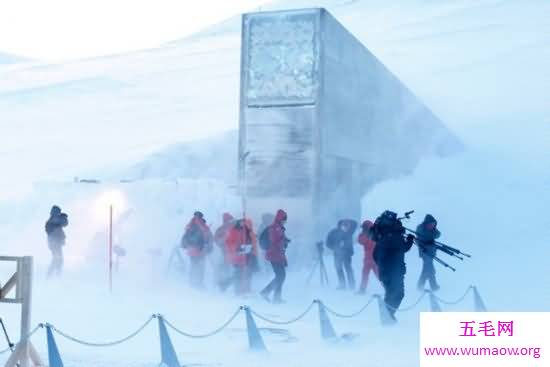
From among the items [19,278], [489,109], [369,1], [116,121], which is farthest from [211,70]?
[19,278]

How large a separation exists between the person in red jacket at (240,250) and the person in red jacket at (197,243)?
59cm

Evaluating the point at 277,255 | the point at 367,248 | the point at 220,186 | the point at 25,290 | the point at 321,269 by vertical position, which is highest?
the point at 220,186

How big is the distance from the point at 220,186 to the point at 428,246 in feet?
→ 20.6

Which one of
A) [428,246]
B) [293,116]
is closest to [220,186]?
[293,116]

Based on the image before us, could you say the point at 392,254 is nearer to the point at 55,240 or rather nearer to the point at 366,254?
the point at 366,254

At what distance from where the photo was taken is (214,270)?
591 inches

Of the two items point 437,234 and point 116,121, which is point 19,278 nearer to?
point 437,234

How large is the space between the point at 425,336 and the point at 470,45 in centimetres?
6556

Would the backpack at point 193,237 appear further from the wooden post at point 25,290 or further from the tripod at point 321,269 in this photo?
the wooden post at point 25,290

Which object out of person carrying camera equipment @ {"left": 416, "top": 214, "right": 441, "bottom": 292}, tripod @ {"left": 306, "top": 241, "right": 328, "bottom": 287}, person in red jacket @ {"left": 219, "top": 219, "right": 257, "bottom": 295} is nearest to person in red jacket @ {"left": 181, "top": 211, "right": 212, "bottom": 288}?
person in red jacket @ {"left": 219, "top": 219, "right": 257, "bottom": 295}

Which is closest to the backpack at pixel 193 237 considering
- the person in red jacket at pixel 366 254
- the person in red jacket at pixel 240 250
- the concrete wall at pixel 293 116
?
the person in red jacket at pixel 240 250

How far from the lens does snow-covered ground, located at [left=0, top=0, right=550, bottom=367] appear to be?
10.7m

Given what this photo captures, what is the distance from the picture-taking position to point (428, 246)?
13.6 metres

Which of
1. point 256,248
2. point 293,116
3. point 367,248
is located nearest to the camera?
point 367,248
